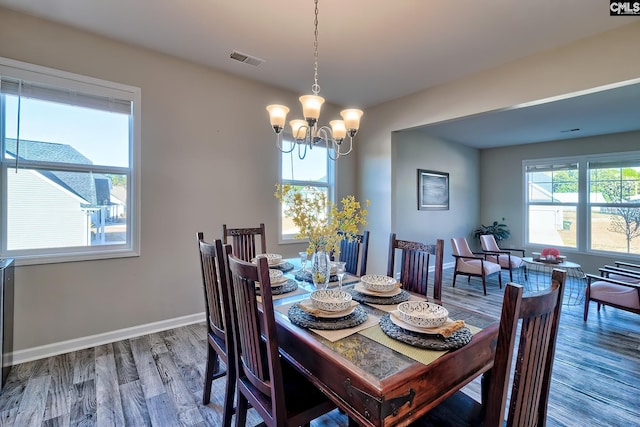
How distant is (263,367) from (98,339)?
2.35 meters

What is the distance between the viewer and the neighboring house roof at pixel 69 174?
94.0 inches

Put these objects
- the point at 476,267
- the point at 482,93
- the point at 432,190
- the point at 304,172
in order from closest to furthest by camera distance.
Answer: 1. the point at 482,93
2. the point at 304,172
3. the point at 476,267
4. the point at 432,190

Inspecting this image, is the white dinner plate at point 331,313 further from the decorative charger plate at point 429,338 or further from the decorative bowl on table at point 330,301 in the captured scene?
the decorative charger plate at point 429,338

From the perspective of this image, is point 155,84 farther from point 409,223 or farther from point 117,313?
point 409,223

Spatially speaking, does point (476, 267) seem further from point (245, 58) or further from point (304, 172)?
point (245, 58)

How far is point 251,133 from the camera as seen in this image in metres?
3.54

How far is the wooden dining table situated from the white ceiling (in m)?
2.31

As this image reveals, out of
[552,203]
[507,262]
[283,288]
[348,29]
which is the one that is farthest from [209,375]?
[552,203]

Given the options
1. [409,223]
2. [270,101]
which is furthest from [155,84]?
[409,223]

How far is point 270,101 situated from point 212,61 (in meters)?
0.82

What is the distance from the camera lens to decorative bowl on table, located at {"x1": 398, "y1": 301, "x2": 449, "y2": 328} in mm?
1210

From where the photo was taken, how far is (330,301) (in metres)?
1.43

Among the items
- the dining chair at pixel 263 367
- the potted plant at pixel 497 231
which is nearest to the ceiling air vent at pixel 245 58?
the dining chair at pixel 263 367

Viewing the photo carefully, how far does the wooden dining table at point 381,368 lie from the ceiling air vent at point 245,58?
271cm
